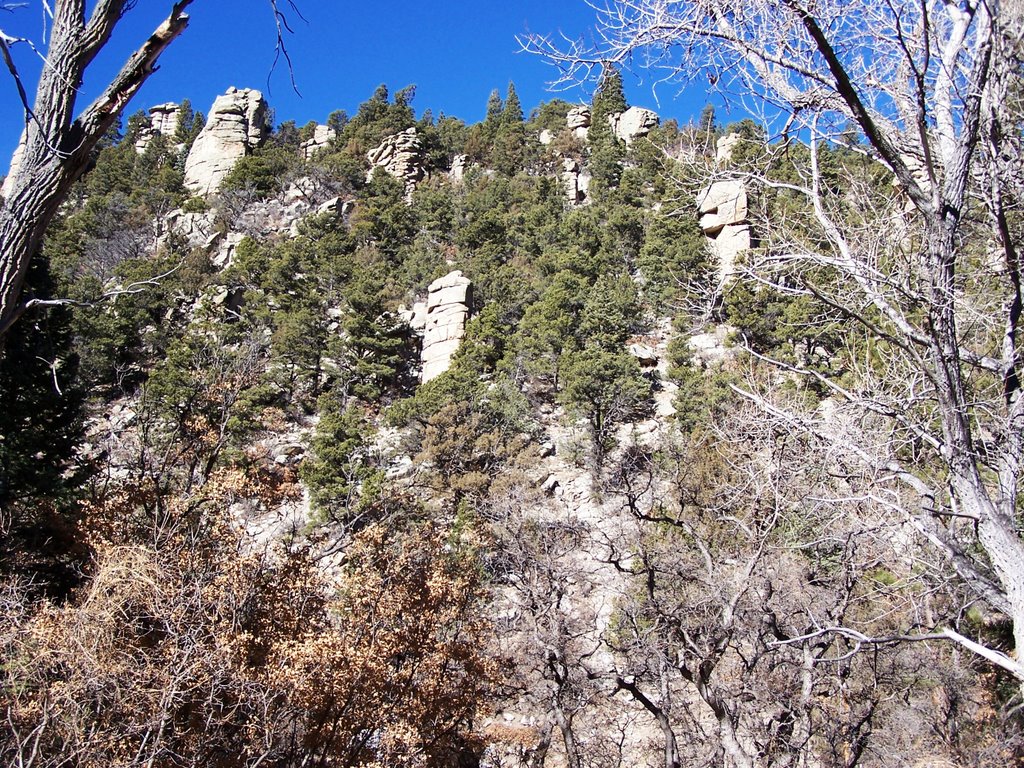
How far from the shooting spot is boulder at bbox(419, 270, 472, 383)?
3281 cm

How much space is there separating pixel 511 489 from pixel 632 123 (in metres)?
47.6

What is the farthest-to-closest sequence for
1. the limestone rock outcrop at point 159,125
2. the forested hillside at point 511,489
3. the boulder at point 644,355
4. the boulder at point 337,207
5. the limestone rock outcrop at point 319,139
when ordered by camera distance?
the limestone rock outcrop at point 159,125 < the limestone rock outcrop at point 319,139 < the boulder at point 337,207 < the boulder at point 644,355 < the forested hillside at point 511,489

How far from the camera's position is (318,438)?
24422mm

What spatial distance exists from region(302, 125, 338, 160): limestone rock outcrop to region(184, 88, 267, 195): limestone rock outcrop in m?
4.10

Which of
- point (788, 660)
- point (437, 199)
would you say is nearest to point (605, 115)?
point (437, 199)

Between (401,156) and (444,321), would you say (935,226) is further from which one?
(401,156)

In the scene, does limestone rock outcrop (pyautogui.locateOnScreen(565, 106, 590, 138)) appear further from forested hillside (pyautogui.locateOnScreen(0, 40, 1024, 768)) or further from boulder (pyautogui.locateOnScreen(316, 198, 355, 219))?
boulder (pyautogui.locateOnScreen(316, 198, 355, 219))

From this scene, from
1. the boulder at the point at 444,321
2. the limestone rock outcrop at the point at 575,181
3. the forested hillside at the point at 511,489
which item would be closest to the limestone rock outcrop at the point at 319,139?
the forested hillside at the point at 511,489

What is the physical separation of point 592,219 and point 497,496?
2334 centimetres

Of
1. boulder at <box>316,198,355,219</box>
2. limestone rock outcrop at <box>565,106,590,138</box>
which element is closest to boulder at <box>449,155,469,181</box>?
limestone rock outcrop at <box>565,106,590,138</box>

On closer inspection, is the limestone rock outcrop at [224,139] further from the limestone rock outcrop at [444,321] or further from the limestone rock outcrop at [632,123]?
the limestone rock outcrop at [632,123]

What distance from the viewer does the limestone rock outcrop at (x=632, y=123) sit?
187 ft

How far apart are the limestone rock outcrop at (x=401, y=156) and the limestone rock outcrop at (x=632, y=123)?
17.7 metres

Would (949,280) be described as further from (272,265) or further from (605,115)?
(605,115)
